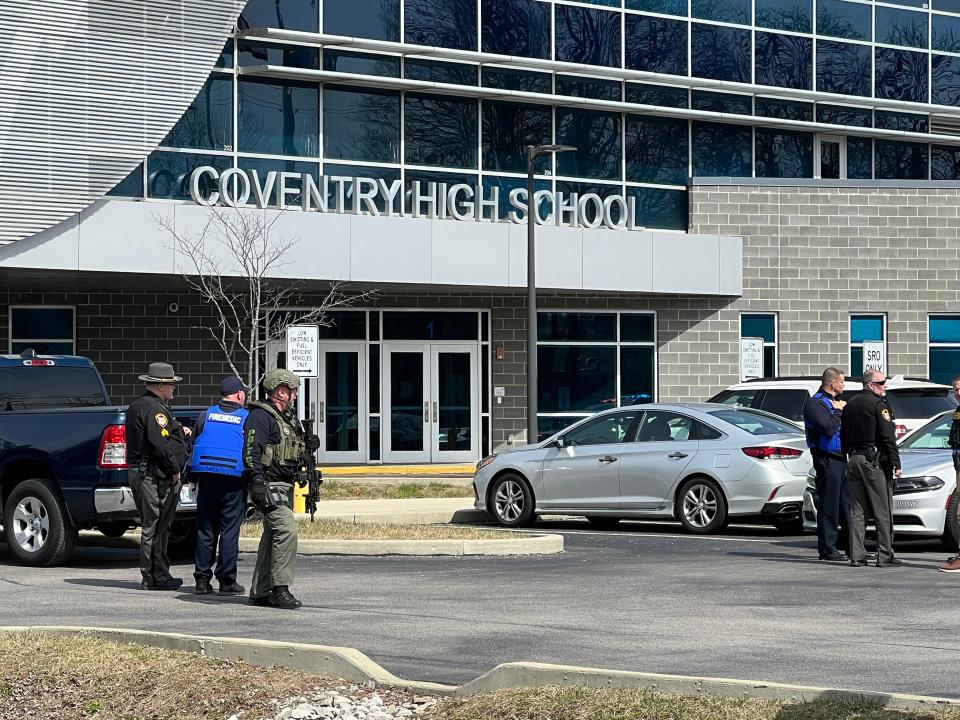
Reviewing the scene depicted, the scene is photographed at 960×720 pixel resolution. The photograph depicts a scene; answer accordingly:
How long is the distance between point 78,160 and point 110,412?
1287 cm

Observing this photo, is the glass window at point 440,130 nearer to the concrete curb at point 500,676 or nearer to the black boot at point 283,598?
the black boot at point 283,598

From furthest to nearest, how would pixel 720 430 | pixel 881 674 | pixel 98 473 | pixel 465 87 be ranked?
1. pixel 465 87
2. pixel 720 430
3. pixel 98 473
4. pixel 881 674

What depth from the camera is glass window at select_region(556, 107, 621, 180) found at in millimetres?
33656

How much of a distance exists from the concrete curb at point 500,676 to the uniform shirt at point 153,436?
3.35 meters

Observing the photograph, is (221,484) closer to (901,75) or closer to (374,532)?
(374,532)

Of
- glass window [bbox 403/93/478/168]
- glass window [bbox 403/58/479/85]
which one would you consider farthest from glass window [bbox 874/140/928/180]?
glass window [bbox 403/58/479/85]

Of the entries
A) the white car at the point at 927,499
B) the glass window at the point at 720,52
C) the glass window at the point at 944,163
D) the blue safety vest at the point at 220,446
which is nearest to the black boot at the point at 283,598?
the blue safety vest at the point at 220,446

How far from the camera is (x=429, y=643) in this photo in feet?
35.1

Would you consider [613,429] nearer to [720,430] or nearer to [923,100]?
[720,430]

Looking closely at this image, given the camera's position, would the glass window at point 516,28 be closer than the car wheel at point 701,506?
No

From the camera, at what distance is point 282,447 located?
40.8 feet

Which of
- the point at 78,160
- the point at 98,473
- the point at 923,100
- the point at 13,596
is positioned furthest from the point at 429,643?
the point at 923,100

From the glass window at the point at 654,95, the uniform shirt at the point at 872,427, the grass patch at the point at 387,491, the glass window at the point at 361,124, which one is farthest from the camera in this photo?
the glass window at the point at 654,95

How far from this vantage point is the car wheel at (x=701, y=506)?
62.8ft
